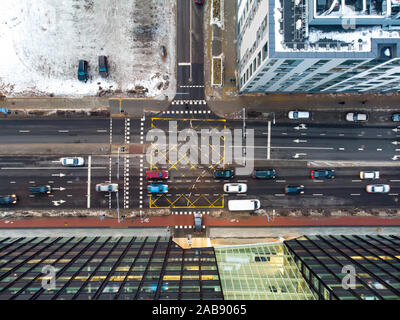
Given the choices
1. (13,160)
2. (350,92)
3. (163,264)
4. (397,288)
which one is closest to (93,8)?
(13,160)

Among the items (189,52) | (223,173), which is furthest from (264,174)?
(189,52)

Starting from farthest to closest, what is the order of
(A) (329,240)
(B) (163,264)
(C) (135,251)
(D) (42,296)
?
(A) (329,240)
(C) (135,251)
(B) (163,264)
(D) (42,296)

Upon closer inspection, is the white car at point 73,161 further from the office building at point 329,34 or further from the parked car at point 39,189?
the office building at point 329,34

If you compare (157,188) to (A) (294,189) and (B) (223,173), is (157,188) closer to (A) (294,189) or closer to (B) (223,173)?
(B) (223,173)

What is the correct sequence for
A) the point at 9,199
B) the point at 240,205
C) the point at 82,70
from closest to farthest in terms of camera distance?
the point at 9,199 → the point at 82,70 → the point at 240,205

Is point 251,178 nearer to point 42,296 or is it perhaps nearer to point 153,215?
point 153,215

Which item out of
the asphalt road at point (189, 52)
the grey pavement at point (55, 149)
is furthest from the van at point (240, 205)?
the grey pavement at point (55, 149)

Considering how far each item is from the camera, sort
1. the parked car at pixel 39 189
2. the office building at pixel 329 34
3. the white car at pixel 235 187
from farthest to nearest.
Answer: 1. the white car at pixel 235 187
2. the parked car at pixel 39 189
3. the office building at pixel 329 34
